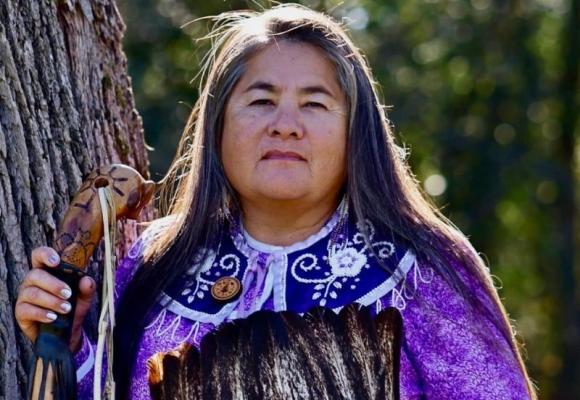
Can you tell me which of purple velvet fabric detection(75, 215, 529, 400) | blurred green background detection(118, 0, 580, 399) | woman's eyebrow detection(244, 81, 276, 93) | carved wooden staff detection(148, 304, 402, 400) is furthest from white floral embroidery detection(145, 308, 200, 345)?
blurred green background detection(118, 0, 580, 399)

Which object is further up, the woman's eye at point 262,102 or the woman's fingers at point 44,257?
the woman's eye at point 262,102

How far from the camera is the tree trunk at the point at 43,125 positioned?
262 cm

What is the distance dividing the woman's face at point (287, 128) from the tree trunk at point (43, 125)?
0.40 m

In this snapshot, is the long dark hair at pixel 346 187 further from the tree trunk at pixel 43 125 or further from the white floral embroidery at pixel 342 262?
the tree trunk at pixel 43 125

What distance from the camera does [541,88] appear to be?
11.6 meters

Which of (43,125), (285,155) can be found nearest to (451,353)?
(285,155)

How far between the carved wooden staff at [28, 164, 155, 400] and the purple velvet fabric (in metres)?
0.20

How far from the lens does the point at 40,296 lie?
8.09ft

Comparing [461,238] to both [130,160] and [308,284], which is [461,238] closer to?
[308,284]

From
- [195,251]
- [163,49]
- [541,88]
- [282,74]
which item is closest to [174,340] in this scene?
[195,251]

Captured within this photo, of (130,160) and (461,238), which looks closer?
(461,238)

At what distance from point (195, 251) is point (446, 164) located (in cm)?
845

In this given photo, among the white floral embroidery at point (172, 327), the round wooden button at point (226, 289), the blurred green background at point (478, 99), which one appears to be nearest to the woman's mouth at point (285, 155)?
the round wooden button at point (226, 289)

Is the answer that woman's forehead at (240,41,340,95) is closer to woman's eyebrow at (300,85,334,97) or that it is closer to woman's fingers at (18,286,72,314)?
woman's eyebrow at (300,85,334,97)
